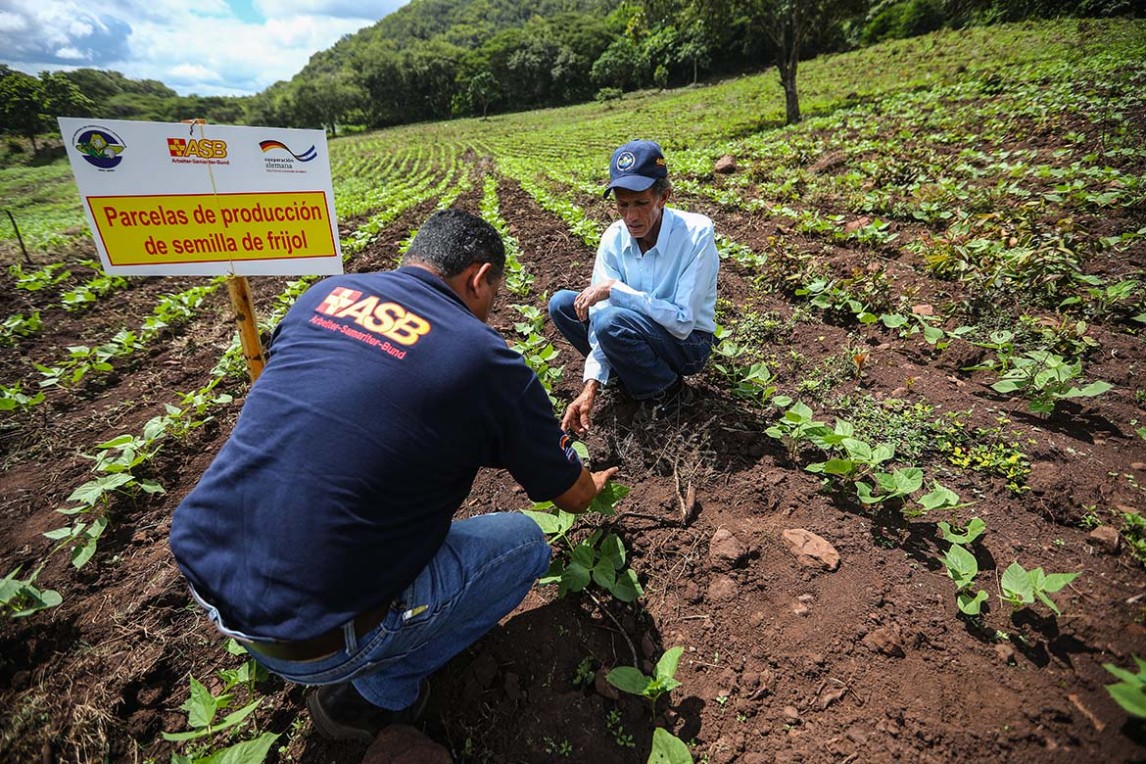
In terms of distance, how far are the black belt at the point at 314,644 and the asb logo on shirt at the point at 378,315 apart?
86cm

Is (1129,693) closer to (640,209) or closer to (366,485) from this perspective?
(366,485)

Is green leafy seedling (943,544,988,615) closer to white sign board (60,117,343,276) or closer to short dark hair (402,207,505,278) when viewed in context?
short dark hair (402,207,505,278)

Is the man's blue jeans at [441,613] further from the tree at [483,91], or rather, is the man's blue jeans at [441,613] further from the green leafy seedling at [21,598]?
the tree at [483,91]

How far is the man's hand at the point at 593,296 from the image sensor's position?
9.51 ft

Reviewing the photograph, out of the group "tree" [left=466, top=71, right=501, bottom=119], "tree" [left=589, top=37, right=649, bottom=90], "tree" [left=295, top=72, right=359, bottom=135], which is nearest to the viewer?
"tree" [left=589, top=37, right=649, bottom=90]

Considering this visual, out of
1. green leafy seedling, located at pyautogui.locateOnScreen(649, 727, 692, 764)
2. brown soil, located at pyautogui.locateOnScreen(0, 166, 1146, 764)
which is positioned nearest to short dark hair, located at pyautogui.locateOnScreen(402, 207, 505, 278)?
brown soil, located at pyautogui.locateOnScreen(0, 166, 1146, 764)

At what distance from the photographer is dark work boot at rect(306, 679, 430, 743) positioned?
1.65 m

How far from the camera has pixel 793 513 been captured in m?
2.31

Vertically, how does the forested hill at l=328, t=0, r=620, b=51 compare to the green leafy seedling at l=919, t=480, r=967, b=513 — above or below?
above

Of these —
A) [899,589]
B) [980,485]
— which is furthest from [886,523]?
[980,485]

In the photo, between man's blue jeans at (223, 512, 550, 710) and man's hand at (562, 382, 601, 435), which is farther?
man's hand at (562, 382, 601, 435)

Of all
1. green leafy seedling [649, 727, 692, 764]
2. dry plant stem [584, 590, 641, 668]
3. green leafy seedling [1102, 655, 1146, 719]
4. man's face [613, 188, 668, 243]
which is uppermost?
man's face [613, 188, 668, 243]

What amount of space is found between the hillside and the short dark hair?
142cm

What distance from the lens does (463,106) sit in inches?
2657
